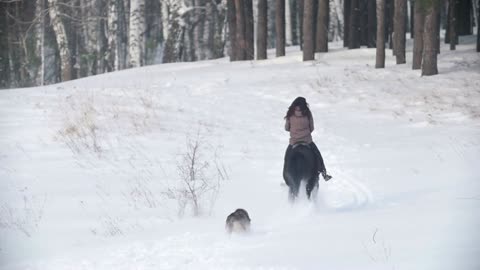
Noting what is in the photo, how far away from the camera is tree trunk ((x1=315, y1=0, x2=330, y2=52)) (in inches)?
1070

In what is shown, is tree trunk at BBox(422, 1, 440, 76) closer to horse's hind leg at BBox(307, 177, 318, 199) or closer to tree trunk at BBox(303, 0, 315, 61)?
tree trunk at BBox(303, 0, 315, 61)

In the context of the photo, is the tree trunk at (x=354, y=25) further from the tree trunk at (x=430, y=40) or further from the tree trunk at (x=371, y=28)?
the tree trunk at (x=430, y=40)

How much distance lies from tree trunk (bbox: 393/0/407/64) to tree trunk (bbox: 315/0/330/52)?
10.4 feet

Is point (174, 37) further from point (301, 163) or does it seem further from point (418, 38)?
point (301, 163)

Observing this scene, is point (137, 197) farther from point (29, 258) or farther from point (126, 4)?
point (126, 4)

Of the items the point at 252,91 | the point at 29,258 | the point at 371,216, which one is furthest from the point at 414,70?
the point at 29,258

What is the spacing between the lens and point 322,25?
27938 millimetres

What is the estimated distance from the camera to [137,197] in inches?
449

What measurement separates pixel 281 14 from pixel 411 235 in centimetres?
2165

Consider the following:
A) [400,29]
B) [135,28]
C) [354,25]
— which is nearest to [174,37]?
[135,28]

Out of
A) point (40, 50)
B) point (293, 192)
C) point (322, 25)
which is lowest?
point (293, 192)

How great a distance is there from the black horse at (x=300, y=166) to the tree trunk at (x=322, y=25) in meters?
17.9

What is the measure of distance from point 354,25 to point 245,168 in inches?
710

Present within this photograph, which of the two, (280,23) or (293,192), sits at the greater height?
(280,23)
